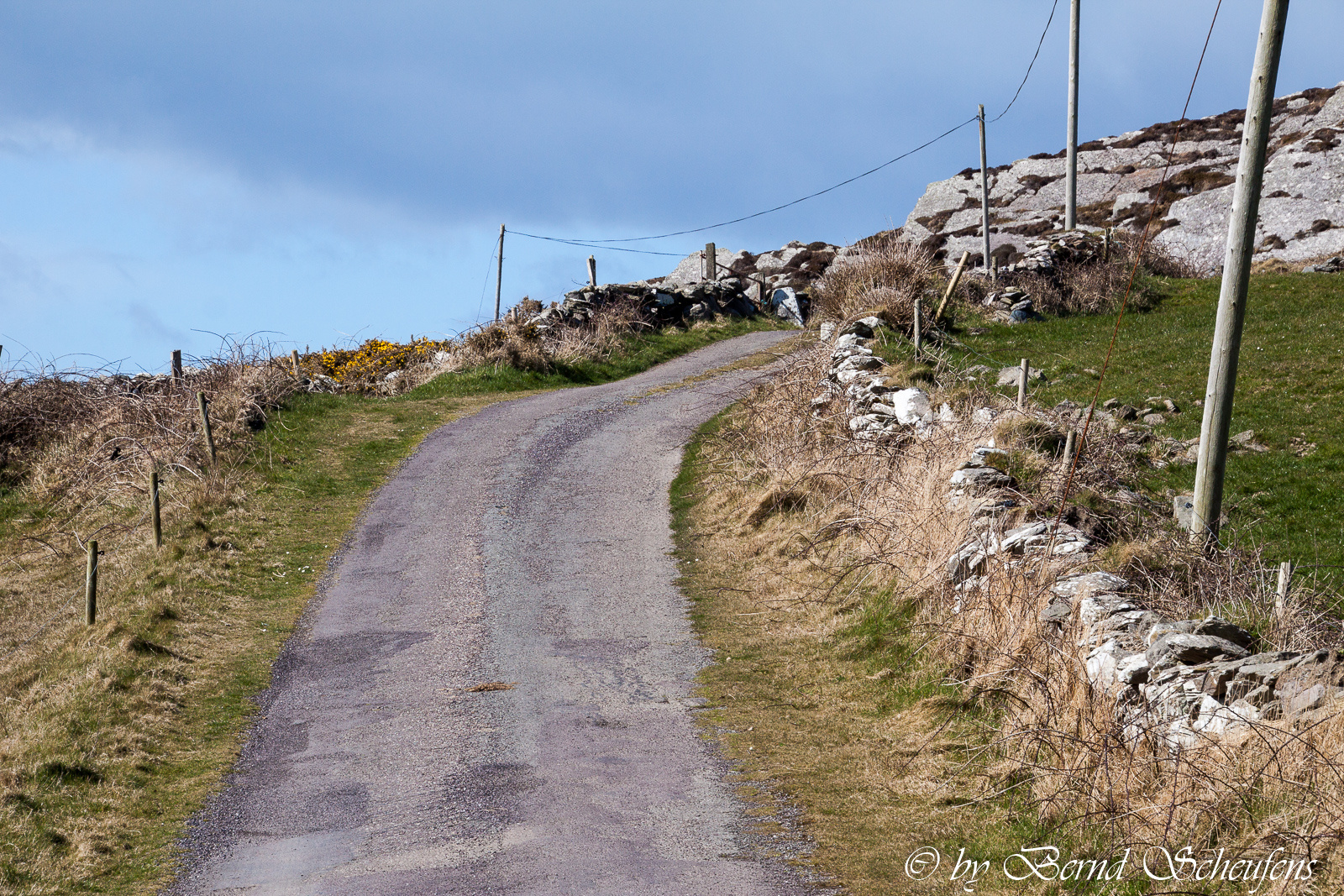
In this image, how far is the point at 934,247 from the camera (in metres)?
50.1

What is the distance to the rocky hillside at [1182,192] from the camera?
41.0 meters

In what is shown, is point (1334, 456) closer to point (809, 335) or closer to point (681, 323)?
point (809, 335)

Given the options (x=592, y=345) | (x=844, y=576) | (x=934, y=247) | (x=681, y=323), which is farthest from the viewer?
(x=934, y=247)

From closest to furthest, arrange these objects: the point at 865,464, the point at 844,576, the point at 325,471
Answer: the point at 844,576
the point at 865,464
the point at 325,471

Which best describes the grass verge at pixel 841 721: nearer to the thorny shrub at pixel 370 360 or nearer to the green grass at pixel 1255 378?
the green grass at pixel 1255 378

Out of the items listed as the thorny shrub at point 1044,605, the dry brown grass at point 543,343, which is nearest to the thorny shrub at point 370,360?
the dry brown grass at point 543,343

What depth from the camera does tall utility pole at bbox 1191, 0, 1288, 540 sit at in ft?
33.1

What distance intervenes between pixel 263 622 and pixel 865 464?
8.19m

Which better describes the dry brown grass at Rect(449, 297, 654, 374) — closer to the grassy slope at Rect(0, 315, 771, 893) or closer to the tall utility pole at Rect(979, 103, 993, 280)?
the grassy slope at Rect(0, 315, 771, 893)

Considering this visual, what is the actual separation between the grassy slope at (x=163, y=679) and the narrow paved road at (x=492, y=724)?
1.44 ft

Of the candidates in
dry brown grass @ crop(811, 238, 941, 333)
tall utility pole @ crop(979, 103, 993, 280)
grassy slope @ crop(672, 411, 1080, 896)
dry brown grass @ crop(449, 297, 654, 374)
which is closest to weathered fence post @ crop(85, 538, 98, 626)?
grassy slope @ crop(672, 411, 1080, 896)

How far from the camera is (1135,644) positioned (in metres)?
8.02

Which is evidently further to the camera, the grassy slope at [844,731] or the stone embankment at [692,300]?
the stone embankment at [692,300]

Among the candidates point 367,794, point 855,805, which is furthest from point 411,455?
point 855,805
